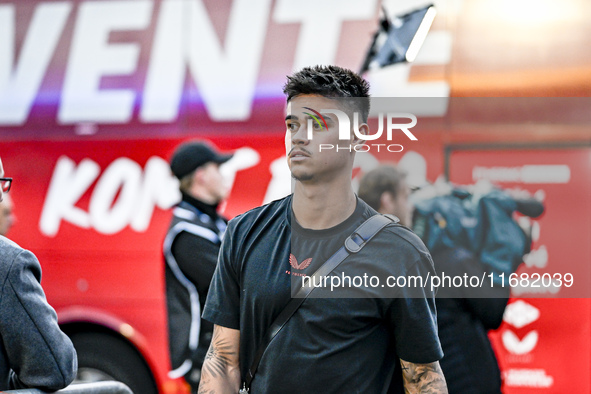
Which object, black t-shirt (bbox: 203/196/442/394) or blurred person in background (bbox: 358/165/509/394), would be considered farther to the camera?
blurred person in background (bbox: 358/165/509/394)

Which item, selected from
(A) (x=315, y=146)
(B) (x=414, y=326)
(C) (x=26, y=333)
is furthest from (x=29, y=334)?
(B) (x=414, y=326)

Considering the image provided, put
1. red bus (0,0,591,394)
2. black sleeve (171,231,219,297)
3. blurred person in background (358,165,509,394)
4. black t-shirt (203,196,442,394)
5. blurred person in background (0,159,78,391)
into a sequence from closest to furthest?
black t-shirt (203,196,442,394), blurred person in background (0,159,78,391), blurred person in background (358,165,509,394), black sleeve (171,231,219,297), red bus (0,0,591,394)

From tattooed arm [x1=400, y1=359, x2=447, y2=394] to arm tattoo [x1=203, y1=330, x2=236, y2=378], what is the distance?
0.60m

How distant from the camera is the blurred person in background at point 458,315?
10.0 ft

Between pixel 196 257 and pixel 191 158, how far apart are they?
0.80 m

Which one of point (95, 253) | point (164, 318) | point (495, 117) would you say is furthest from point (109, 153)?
point (495, 117)

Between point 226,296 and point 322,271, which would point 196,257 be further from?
point 322,271

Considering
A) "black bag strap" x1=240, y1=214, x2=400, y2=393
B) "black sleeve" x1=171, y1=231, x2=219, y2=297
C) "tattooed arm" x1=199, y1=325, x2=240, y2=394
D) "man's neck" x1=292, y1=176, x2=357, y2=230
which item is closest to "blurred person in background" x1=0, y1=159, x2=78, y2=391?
"tattooed arm" x1=199, y1=325, x2=240, y2=394

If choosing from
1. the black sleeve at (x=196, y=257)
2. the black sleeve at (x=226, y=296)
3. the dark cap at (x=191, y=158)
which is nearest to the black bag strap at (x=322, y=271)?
the black sleeve at (x=226, y=296)

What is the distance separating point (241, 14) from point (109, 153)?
1420 mm

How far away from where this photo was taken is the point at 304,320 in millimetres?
2086

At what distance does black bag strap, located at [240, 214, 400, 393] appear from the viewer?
211 cm

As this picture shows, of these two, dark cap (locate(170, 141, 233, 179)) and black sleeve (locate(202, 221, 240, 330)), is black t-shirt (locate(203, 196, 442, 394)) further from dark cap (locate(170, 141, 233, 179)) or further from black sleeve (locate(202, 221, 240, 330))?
dark cap (locate(170, 141, 233, 179))

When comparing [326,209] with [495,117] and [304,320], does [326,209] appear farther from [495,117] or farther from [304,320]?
[495,117]
